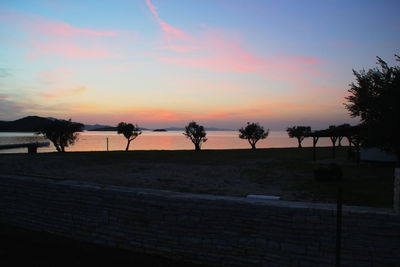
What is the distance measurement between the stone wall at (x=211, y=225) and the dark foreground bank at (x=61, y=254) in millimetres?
169

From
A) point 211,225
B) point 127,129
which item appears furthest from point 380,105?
point 127,129

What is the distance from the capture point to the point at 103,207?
6258 millimetres

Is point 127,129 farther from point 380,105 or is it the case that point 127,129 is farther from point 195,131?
point 380,105

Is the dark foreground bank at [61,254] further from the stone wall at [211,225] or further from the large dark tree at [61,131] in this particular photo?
the large dark tree at [61,131]

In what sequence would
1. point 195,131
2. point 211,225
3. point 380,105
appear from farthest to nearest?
point 195,131
point 380,105
point 211,225

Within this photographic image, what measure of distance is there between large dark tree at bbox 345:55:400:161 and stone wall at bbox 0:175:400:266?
13.3 metres

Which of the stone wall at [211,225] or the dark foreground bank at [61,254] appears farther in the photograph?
the dark foreground bank at [61,254]

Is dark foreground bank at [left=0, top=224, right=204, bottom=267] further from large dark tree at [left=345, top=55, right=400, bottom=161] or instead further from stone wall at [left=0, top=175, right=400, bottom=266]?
large dark tree at [left=345, top=55, right=400, bottom=161]

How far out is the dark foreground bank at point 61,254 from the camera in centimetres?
545

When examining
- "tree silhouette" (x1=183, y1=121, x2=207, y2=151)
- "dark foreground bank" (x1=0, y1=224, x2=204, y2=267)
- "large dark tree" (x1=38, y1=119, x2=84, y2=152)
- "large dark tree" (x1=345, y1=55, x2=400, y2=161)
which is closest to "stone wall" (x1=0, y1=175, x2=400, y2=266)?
"dark foreground bank" (x1=0, y1=224, x2=204, y2=267)

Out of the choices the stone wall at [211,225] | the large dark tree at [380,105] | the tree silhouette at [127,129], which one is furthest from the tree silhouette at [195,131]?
the stone wall at [211,225]

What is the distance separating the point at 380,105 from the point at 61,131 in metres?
33.7

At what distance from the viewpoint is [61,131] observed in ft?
126

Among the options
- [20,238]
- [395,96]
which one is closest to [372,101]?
[395,96]
